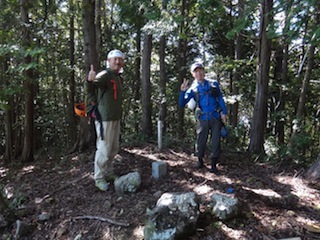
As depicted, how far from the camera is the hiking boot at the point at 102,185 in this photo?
455cm

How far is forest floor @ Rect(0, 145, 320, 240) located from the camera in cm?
341

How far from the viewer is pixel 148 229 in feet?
10.3

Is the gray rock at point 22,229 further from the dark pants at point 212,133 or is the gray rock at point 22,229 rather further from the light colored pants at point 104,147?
the dark pants at point 212,133

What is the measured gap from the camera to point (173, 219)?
3.21 metres

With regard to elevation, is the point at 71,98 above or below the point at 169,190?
above

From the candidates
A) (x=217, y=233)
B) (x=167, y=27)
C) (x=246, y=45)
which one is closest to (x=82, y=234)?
(x=217, y=233)

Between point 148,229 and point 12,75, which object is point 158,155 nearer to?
point 148,229

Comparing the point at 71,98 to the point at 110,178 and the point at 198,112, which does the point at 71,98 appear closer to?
the point at 110,178

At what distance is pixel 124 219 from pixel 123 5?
615 cm

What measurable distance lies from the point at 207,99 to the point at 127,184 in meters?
2.11

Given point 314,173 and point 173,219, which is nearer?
point 173,219

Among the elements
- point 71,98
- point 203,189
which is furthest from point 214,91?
point 71,98

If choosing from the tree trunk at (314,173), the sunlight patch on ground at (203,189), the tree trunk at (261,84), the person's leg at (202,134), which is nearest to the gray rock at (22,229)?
the sunlight patch on ground at (203,189)

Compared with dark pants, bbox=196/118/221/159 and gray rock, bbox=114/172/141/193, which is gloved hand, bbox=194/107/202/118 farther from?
gray rock, bbox=114/172/141/193
